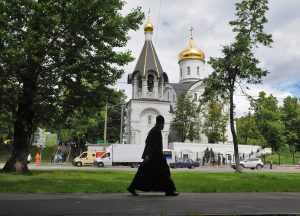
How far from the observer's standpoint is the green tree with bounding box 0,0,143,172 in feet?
63.1

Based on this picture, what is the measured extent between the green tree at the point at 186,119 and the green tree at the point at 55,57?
1692 inches

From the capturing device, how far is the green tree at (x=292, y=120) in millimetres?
78812

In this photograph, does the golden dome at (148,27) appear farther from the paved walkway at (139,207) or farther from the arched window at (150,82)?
the paved walkway at (139,207)

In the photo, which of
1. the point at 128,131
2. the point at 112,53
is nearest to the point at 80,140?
the point at 128,131

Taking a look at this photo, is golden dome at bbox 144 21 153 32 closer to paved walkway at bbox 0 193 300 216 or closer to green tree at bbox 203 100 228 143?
green tree at bbox 203 100 228 143

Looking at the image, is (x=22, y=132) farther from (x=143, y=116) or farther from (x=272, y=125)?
(x=272, y=125)

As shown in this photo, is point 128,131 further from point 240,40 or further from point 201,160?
point 240,40

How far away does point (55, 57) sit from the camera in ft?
65.7

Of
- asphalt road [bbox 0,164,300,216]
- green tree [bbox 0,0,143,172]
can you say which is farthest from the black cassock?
green tree [bbox 0,0,143,172]

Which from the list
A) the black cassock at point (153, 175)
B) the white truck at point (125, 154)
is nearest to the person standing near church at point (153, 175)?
the black cassock at point (153, 175)

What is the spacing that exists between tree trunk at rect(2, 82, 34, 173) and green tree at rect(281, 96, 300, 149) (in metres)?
65.5

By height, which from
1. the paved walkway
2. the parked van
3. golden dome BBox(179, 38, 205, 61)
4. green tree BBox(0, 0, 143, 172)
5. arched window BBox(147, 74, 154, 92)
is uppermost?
golden dome BBox(179, 38, 205, 61)

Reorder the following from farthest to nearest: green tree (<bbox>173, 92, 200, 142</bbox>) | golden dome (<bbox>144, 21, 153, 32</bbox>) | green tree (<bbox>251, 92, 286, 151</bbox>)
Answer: green tree (<bbox>251, 92, 286, 151</bbox>) → golden dome (<bbox>144, 21, 153, 32</bbox>) → green tree (<bbox>173, 92, 200, 142</bbox>)

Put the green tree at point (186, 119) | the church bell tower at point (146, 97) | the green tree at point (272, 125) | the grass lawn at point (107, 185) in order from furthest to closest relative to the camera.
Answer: the green tree at point (272, 125)
the green tree at point (186, 119)
the church bell tower at point (146, 97)
the grass lawn at point (107, 185)
